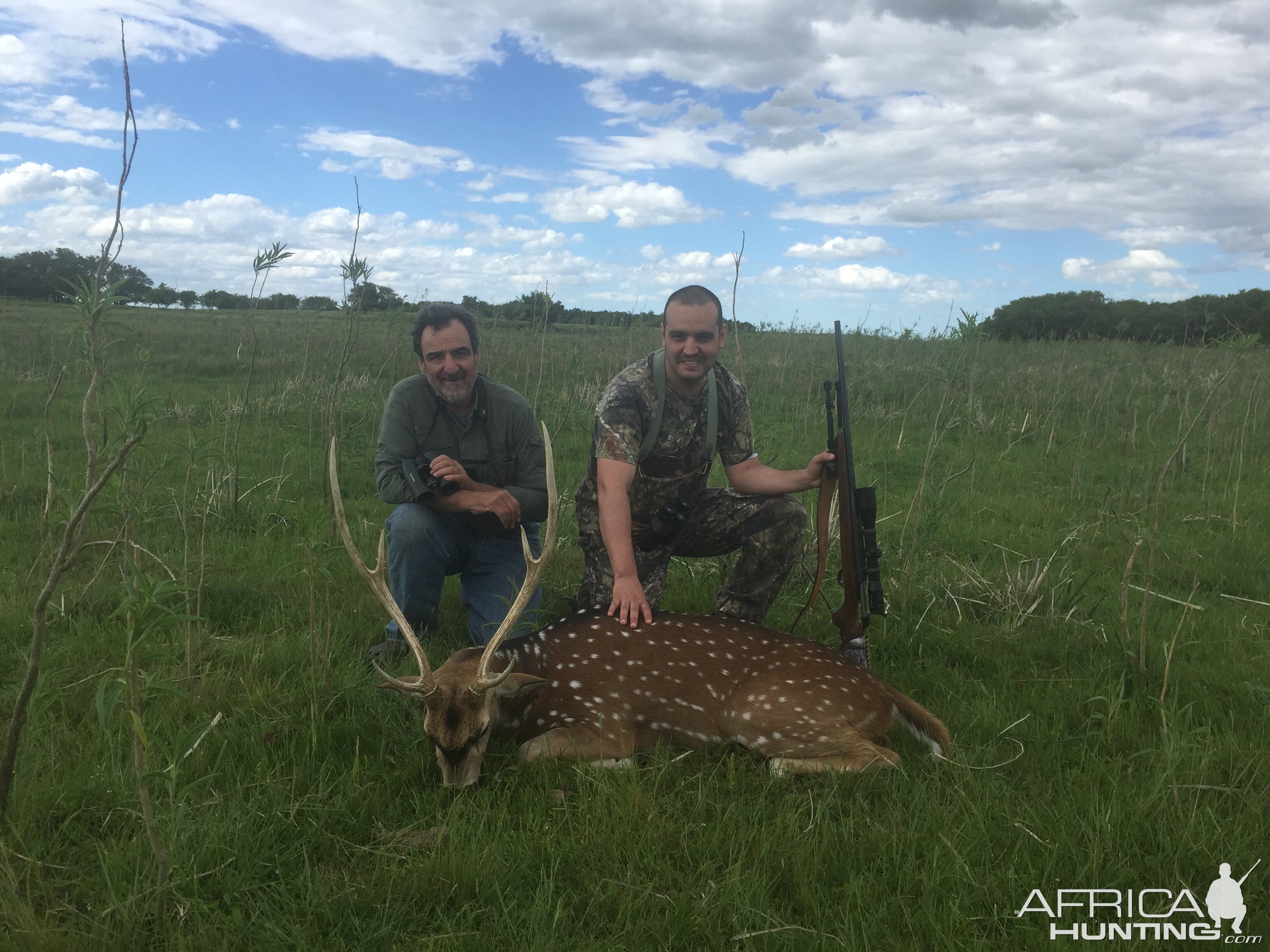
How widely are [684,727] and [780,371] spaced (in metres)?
11.7

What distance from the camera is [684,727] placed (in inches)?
142

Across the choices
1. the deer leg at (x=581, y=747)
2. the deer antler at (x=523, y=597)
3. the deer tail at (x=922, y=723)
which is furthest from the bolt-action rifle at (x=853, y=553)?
the deer antler at (x=523, y=597)

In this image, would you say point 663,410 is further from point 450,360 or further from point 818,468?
point 450,360

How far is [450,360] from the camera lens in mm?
4926

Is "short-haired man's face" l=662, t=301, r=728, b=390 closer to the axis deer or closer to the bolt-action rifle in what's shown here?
the bolt-action rifle

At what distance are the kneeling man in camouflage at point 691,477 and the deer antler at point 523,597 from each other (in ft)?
3.72

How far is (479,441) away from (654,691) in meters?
2.24

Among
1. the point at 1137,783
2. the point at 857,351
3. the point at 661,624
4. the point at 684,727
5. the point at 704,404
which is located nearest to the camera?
the point at 1137,783

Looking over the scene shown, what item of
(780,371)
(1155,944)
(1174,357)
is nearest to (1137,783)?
(1155,944)

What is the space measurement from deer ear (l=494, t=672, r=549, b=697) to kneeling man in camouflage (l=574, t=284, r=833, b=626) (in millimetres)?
1462

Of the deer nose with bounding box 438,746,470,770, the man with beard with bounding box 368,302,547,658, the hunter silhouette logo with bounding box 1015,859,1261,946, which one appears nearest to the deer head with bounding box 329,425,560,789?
the deer nose with bounding box 438,746,470,770

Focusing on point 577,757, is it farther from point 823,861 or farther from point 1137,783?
point 1137,783

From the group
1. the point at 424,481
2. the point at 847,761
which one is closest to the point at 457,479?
the point at 424,481

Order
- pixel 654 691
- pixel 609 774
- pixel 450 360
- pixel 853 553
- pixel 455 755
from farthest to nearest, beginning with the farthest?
pixel 450 360 < pixel 853 553 < pixel 654 691 < pixel 609 774 < pixel 455 755
